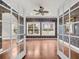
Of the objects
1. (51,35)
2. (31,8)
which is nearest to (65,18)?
(31,8)

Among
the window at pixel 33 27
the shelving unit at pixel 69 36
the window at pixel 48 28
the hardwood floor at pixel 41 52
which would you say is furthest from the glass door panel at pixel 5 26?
the window at pixel 48 28

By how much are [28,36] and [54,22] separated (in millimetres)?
3382

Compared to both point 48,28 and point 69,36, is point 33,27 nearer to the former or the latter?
point 48,28

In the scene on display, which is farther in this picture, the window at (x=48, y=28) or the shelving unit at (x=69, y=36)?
the window at (x=48, y=28)

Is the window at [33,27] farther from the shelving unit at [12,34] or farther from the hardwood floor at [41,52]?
the shelving unit at [12,34]

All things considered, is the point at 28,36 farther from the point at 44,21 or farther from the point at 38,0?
the point at 38,0

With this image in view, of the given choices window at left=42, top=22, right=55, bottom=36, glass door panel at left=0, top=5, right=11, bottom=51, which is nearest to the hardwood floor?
glass door panel at left=0, top=5, right=11, bottom=51

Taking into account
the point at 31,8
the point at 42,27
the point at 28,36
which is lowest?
the point at 28,36

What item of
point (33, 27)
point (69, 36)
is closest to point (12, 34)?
point (69, 36)

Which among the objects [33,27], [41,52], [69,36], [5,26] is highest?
[33,27]

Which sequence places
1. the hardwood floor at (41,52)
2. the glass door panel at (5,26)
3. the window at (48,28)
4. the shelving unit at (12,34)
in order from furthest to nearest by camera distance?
the window at (48,28) < the hardwood floor at (41,52) < the glass door panel at (5,26) < the shelving unit at (12,34)

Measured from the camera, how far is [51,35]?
49.9 feet

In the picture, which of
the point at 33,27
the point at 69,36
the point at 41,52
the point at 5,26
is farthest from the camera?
the point at 33,27

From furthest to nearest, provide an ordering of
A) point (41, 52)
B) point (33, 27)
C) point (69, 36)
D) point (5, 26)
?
point (33, 27), point (5, 26), point (41, 52), point (69, 36)
